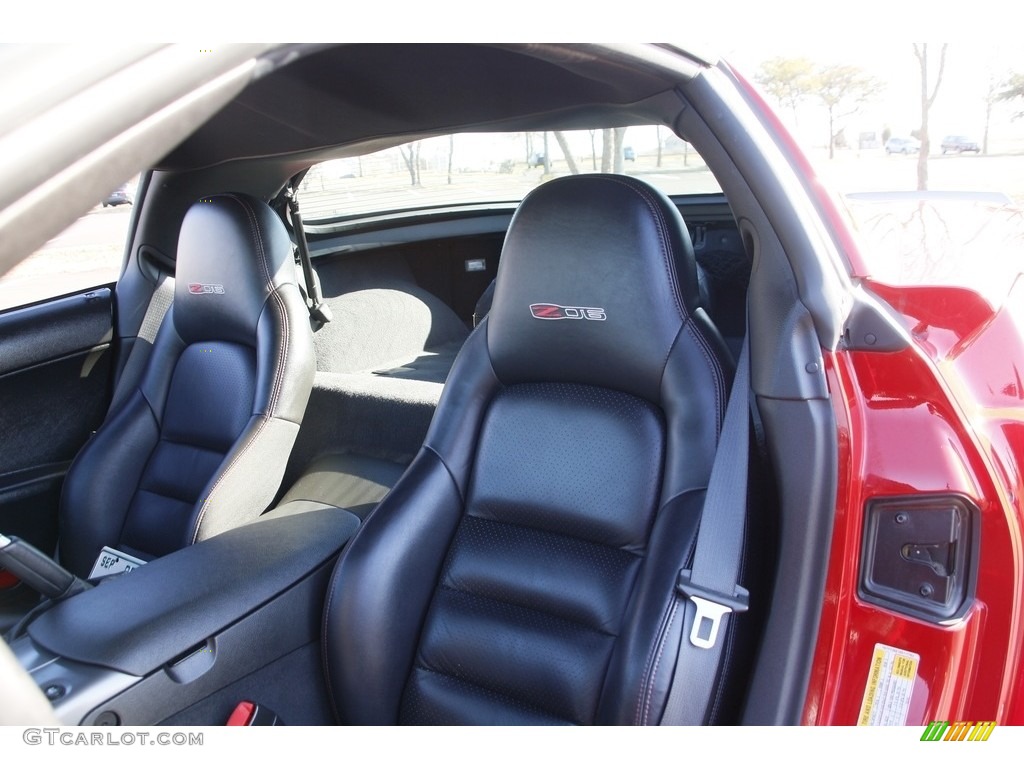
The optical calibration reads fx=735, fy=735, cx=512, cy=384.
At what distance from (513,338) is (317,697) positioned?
2.73 feet

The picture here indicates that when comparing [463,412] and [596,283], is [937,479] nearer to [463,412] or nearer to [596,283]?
[596,283]

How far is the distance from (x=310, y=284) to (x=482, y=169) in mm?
827

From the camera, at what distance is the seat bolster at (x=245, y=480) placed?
6.48 feet

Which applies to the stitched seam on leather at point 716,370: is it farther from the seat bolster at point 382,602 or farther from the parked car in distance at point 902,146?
the parked car in distance at point 902,146

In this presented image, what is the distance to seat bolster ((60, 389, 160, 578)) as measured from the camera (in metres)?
2.20

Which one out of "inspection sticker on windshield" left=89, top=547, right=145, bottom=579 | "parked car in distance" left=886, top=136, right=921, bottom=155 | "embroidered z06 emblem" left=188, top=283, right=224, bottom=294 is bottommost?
"inspection sticker on windshield" left=89, top=547, right=145, bottom=579

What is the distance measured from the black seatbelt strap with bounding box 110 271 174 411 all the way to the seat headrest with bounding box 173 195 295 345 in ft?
0.99

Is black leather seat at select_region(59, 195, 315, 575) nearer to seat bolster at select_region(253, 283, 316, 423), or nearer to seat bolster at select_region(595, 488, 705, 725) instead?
seat bolster at select_region(253, 283, 316, 423)

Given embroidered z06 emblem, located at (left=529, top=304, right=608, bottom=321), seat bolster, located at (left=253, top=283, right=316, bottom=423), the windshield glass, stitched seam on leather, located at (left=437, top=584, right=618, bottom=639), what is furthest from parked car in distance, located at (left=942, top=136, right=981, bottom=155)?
seat bolster, located at (left=253, top=283, right=316, bottom=423)

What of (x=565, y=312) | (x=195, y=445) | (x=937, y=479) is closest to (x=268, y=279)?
(x=195, y=445)

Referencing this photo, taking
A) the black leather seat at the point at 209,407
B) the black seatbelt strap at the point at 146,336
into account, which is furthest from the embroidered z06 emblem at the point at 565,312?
the black seatbelt strap at the point at 146,336

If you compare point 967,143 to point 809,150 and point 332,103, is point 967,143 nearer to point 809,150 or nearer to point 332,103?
point 809,150

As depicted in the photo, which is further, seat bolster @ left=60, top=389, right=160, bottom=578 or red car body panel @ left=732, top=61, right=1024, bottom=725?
seat bolster @ left=60, top=389, right=160, bottom=578
